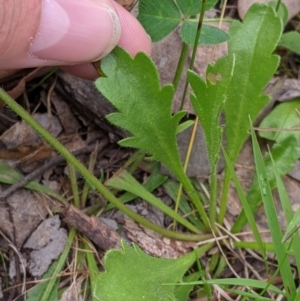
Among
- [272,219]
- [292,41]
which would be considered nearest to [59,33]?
[272,219]

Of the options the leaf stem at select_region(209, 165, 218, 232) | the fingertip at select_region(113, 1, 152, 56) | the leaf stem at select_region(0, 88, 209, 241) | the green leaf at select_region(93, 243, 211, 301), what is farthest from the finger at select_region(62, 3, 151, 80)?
the green leaf at select_region(93, 243, 211, 301)

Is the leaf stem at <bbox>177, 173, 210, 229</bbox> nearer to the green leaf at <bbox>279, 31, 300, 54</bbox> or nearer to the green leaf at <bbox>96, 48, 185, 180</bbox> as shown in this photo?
the green leaf at <bbox>96, 48, 185, 180</bbox>

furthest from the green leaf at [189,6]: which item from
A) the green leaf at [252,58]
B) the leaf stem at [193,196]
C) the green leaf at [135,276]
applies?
the green leaf at [135,276]

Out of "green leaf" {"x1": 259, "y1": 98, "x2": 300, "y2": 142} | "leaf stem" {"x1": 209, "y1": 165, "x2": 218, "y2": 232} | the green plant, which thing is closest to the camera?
the green plant

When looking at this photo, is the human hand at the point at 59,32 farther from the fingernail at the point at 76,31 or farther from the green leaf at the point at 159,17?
the green leaf at the point at 159,17

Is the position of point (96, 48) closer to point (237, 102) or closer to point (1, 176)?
point (237, 102)

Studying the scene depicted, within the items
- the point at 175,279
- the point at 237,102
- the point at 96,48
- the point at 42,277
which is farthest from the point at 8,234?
the point at 237,102
